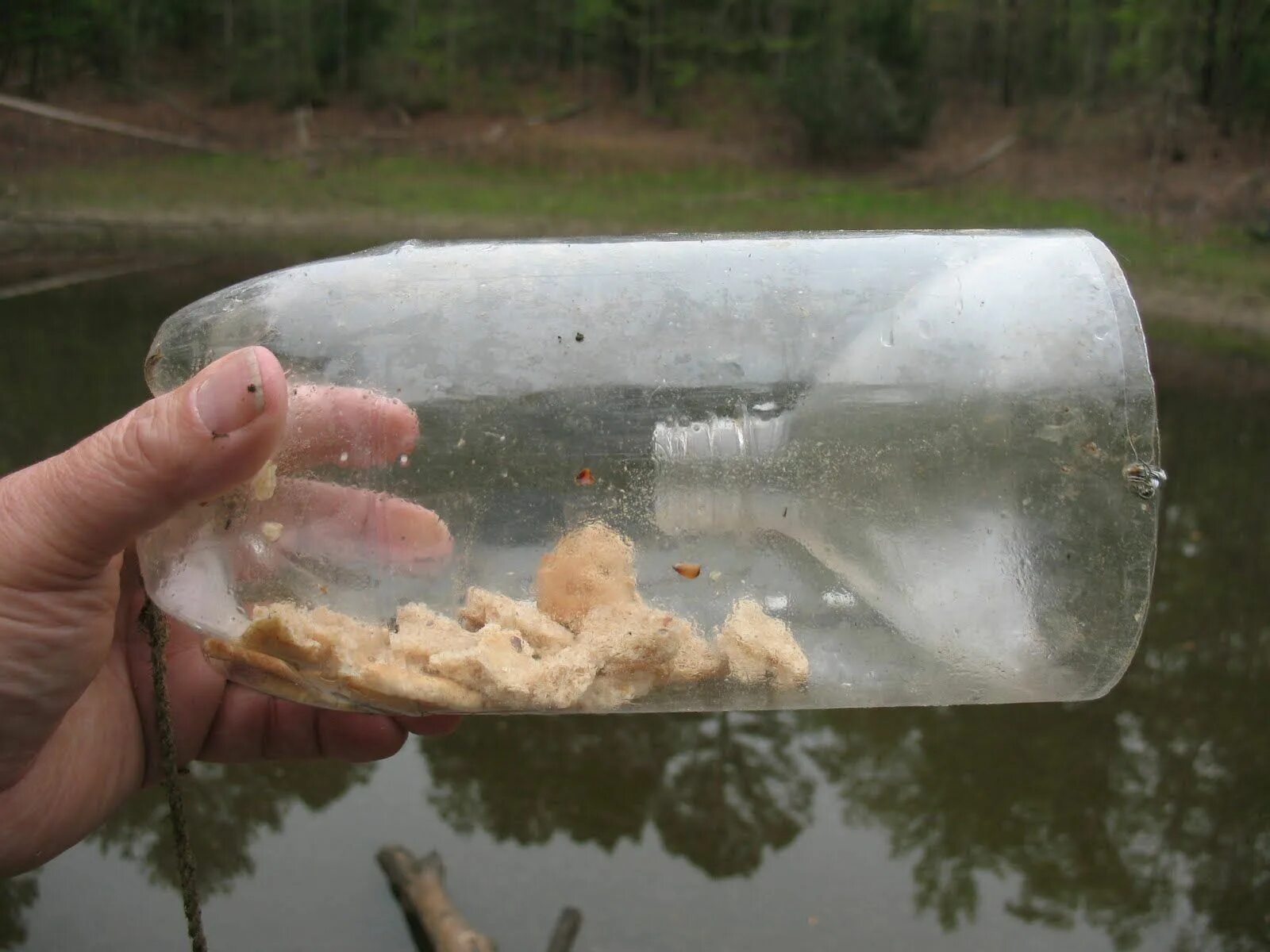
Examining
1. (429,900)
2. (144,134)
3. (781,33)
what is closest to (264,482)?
(429,900)

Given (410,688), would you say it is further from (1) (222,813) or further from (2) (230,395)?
(1) (222,813)

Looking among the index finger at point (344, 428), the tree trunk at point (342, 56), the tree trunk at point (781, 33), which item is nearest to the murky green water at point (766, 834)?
the index finger at point (344, 428)

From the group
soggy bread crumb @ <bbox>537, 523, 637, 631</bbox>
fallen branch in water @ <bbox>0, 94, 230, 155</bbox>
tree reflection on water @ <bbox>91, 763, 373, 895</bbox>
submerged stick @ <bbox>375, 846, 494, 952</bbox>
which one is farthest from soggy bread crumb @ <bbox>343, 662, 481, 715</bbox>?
fallen branch in water @ <bbox>0, 94, 230, 155</bbox>

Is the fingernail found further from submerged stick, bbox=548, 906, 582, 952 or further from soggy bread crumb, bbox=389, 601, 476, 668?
submerged stick, bbox=548, 906, 582, 952

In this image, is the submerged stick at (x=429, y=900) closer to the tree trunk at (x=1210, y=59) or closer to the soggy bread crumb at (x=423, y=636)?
the soggy bread crumb at (x=423, y=636)

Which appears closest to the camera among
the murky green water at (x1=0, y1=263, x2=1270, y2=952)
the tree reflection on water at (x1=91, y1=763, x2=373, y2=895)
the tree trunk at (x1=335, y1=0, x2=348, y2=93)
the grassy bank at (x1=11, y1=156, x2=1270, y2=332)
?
the murky green water at (x1=0, y1=263, x2=1270, y2=952)

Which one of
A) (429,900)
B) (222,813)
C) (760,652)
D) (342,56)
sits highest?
(760,652)

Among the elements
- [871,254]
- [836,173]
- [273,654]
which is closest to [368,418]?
[273,654]
